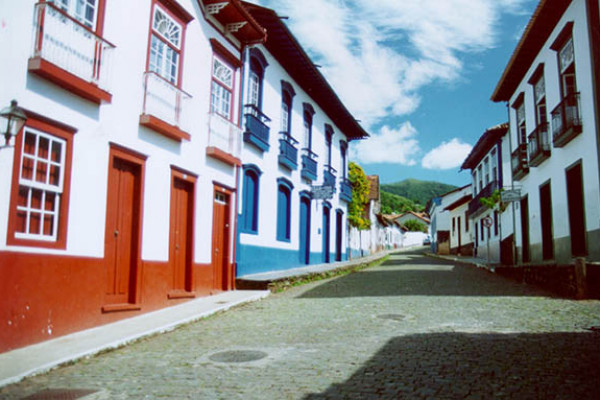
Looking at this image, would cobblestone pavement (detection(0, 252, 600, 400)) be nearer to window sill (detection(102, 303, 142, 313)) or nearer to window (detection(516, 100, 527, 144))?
window sill (detection(102, 303, 142, 313))

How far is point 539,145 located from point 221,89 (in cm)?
983

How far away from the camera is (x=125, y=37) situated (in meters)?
8.64

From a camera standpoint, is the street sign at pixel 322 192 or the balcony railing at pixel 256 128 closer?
the balcony railing at pixel 256 128

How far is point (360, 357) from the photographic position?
5723mm

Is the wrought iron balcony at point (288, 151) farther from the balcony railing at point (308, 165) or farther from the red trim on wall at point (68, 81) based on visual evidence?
the red trim on wall at point (68, 81)

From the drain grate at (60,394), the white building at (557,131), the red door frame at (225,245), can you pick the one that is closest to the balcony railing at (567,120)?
the white building at (557,131)

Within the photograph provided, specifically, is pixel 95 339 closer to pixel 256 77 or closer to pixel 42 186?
pixel 42 186

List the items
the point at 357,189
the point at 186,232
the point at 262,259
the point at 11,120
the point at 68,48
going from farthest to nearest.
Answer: the point at 357,189, the point at 262,259, the point at 186,232, the point at 68,48, the point at 11,120

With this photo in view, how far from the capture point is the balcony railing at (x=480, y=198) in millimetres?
26622

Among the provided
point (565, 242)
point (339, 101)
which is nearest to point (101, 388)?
point (565, 242)

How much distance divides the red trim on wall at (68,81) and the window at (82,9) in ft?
3.28

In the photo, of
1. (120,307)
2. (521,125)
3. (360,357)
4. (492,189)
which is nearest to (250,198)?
(120,307)

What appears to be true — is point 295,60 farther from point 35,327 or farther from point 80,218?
point 35,327

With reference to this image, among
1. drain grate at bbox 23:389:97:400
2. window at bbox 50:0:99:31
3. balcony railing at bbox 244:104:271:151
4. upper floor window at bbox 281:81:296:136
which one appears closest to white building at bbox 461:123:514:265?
upper floor window at bbox 281:81:296:136
